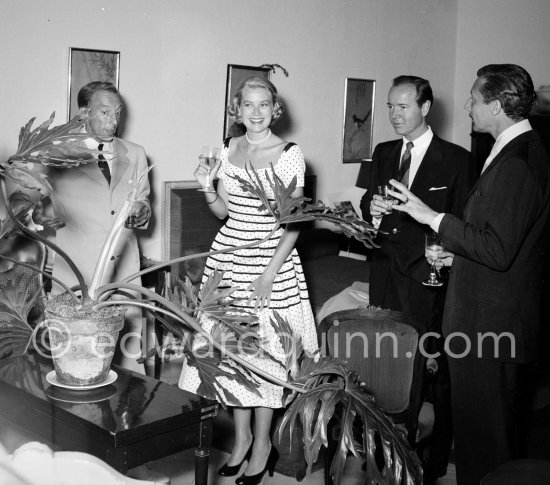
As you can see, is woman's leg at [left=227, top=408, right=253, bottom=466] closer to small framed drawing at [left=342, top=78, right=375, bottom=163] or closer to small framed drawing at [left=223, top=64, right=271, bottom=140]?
small framed drawing at [left=223, top=64, right=271, bottom=140]

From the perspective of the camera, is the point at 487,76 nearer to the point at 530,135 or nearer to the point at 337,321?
the point at 530,135

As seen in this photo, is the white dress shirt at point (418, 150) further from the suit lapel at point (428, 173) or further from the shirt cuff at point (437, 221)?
the shirt cuff at point (437, 221)

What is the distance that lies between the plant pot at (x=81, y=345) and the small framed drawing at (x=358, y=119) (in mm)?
4677

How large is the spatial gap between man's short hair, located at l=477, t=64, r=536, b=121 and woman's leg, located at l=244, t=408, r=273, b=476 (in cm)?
191

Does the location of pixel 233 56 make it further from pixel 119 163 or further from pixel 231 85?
pixel 119 163

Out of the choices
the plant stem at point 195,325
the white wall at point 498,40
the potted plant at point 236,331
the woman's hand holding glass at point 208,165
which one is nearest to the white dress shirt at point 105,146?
the woman's hand holding glass at point 208,165

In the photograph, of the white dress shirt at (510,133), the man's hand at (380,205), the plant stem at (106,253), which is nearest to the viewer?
the plant stem at (106,253)

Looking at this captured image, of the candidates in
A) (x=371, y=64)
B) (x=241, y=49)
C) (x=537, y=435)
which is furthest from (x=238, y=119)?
(x=371, y=64)

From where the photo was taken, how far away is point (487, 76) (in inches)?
130

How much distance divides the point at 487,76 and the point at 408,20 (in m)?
4.63

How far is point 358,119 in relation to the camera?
23.5ft

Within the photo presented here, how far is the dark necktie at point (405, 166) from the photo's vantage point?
4.41 m

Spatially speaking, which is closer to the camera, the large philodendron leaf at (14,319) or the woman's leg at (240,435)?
the large philodendron leaf at (14,319)

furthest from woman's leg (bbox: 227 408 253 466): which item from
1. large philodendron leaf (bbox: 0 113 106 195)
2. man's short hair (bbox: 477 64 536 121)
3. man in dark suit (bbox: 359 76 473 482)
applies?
man's short hair (bbox: 477 64 536 121)
